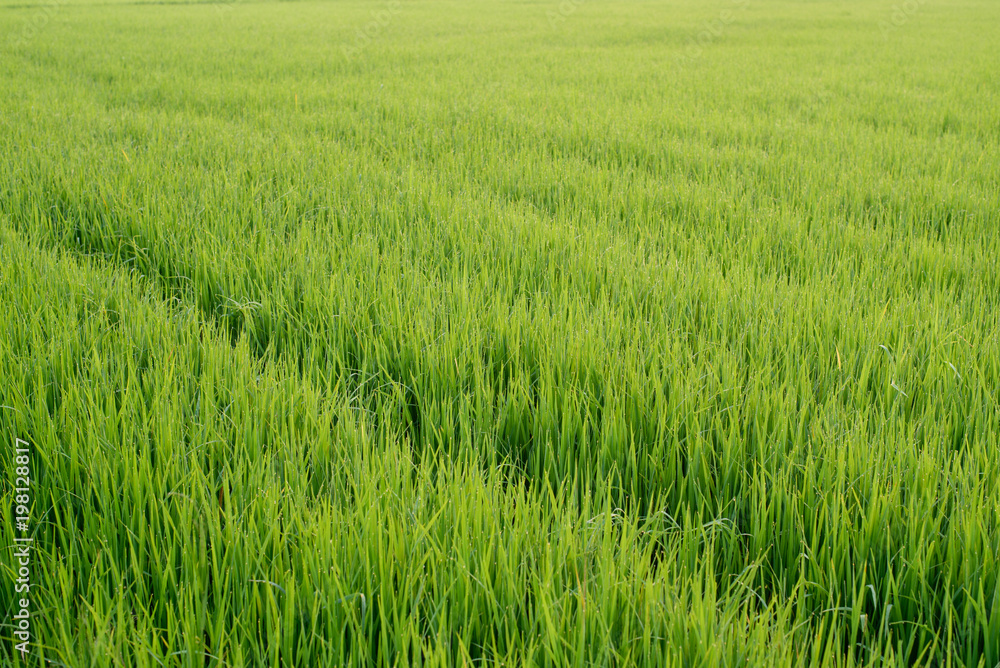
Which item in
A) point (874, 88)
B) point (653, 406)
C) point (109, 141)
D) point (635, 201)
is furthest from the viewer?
point (874, 88)

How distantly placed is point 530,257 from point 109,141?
110 inches

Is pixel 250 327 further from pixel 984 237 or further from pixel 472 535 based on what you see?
pixel 984 237

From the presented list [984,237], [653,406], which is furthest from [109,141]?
[984,237]

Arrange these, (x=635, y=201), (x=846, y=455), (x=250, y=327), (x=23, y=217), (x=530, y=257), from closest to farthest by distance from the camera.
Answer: (x=846, y=455)
(x=250, y=327)
(x=530, y=257)
(x=23, y=217)
(x=635, y=201)

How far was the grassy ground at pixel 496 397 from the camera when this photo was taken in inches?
31.5

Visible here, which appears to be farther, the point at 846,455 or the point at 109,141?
the point at 109,141

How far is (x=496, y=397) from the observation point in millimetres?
1417

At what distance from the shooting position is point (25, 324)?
1.44m

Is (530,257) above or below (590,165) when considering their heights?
below

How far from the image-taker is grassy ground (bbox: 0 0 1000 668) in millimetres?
800

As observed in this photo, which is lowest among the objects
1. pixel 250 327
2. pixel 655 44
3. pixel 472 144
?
pixel 250 327

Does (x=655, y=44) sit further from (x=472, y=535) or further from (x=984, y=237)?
(x=472, y=535)

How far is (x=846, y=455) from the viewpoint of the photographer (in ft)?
3.80

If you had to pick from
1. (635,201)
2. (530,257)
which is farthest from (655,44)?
(530,257)
